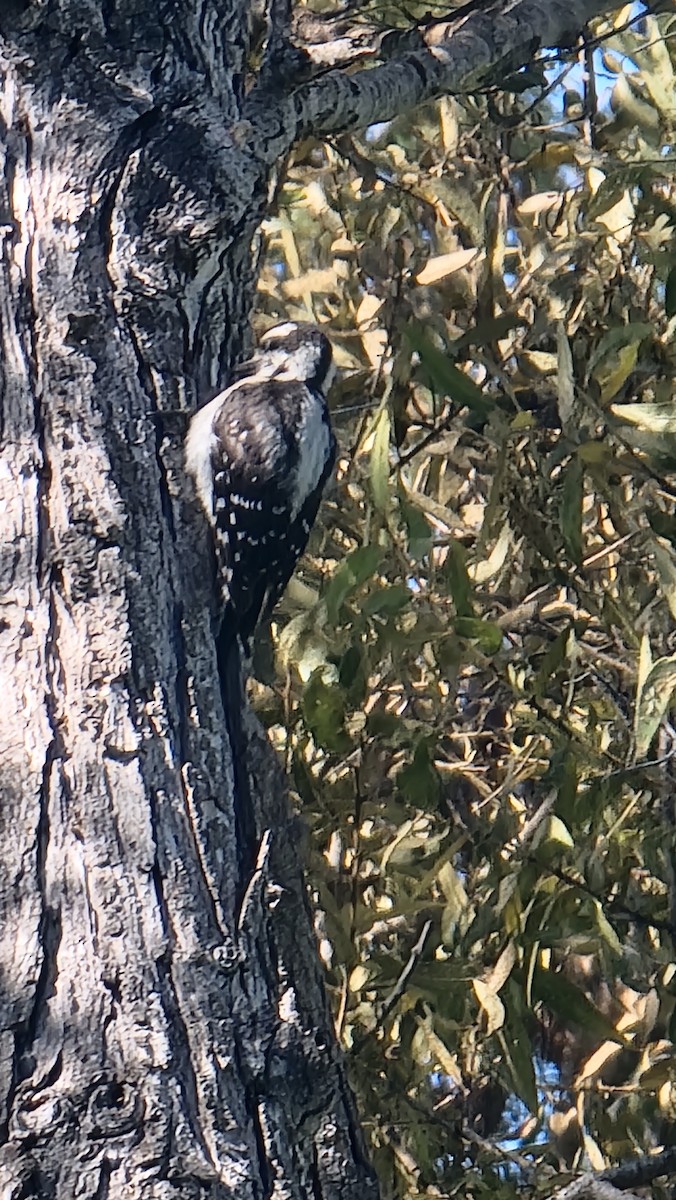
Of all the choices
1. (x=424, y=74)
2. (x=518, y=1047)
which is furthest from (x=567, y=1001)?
(x=424, y=74)

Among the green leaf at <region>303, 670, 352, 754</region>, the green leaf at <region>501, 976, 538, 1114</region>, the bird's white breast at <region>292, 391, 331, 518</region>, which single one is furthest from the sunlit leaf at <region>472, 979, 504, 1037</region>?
the bird's white breast at <region>292, 391, 331, 518</region>

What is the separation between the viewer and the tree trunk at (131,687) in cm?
151

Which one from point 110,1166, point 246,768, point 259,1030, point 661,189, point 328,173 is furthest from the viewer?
point 328,173

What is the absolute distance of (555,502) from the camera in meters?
2.37

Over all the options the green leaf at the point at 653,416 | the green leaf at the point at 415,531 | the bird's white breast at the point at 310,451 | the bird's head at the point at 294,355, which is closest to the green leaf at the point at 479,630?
the green leaf at the point at 415,531

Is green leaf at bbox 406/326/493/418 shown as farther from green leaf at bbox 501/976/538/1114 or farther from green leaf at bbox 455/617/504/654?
green leaf at bbox 501/976/538/1114

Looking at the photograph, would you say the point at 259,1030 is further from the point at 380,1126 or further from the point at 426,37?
the point at 426,37

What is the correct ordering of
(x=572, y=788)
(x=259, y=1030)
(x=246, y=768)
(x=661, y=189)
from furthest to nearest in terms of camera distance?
(x=661, y=189)
(x=572, y=788)
(x=246, y=768)
(x=259, y=1030)

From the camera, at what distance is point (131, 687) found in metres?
1.64

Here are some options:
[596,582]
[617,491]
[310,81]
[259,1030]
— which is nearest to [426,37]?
[310,81]

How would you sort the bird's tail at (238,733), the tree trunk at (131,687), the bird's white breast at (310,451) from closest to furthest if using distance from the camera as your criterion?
1. the tree trunk at (131,687)
2. the bird's tail at (238,733)
3. the bird's white breast at (310,451)

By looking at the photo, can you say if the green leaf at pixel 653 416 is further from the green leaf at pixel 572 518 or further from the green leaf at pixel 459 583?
the green leaf at pixel 459 583

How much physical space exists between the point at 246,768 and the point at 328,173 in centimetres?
162

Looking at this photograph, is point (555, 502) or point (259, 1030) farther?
point (555, 502)
